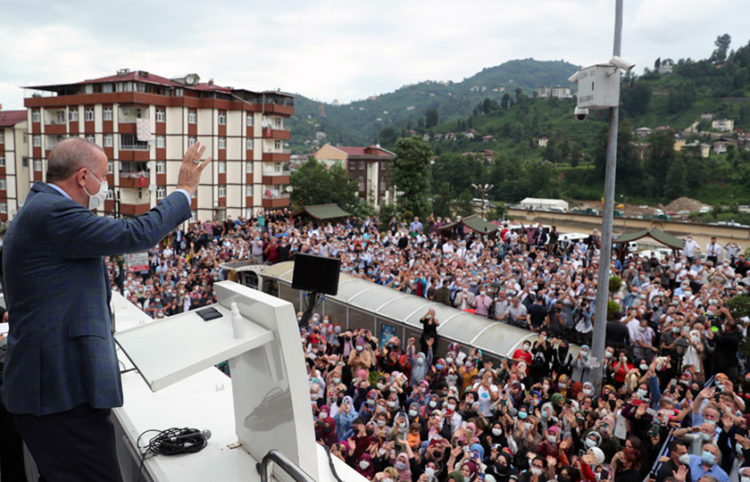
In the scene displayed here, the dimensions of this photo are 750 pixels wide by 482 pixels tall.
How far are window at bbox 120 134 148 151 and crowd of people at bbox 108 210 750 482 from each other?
3062cm

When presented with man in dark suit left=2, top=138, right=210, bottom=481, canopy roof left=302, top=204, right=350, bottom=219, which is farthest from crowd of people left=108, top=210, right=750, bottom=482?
canopy roof left=302, top=204, right=350, bottom=219

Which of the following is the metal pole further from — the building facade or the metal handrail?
the building facade

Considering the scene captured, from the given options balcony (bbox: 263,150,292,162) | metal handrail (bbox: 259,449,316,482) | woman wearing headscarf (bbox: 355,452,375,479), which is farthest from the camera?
balcony (bbox: 263,150,292,162)

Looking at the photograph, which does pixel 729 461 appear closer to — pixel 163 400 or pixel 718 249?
pixel 163 400

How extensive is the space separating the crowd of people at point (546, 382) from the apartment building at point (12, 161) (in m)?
46.9

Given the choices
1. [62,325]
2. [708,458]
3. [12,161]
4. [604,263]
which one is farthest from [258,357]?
[12,161]

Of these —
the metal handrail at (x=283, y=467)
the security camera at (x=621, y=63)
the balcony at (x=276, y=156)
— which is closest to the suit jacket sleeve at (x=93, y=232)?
the metal handrail at (x=283, y=467)

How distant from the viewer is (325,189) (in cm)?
5706

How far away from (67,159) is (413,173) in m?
44.1

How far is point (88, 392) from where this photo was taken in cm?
195

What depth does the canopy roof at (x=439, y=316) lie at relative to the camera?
11211mm

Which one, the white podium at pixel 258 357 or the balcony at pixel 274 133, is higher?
the balcony at pixel 274 133

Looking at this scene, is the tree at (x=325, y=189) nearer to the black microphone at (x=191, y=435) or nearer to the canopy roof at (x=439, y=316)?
the canopy roof at (x=439, y=316)

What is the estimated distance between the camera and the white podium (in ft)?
6.40
